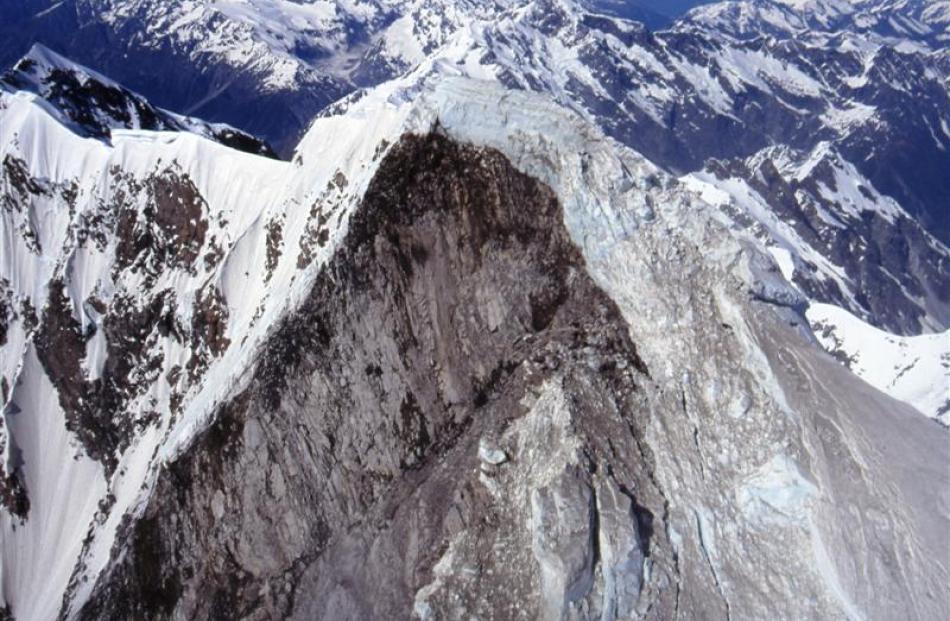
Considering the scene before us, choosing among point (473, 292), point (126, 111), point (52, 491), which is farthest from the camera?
point (126, 111)

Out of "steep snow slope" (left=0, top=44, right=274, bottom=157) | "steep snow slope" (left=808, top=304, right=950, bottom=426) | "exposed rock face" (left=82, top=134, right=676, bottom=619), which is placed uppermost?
"exposed rock face" (left=82, top=134, right=676, bottom=619)

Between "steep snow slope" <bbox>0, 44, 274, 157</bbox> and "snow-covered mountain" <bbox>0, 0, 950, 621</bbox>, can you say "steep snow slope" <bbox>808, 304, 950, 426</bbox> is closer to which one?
"steep snow slope" <bbox>0, 44, 274, 157</bbox>

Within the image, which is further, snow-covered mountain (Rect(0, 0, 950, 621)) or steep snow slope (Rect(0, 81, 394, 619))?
steep snow slope (Rect(0, 81, 394, 619))

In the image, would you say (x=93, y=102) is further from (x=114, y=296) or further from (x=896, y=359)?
(x=896, y=359)

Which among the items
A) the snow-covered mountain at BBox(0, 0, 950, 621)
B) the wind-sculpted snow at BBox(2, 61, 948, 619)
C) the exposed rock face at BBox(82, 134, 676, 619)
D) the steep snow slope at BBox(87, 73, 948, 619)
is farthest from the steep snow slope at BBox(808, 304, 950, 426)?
the exposed rock face at BBox(82, 134, 676, 619)

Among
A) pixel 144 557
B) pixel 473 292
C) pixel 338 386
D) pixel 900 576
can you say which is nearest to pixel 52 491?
pixel 144 557

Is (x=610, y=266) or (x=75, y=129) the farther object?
(x=75, y=129)

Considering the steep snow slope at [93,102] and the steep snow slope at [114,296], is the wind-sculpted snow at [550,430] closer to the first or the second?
the steep snow slope at [114,296]

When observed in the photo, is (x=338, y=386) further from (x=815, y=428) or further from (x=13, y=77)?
(x=13, y=77)
